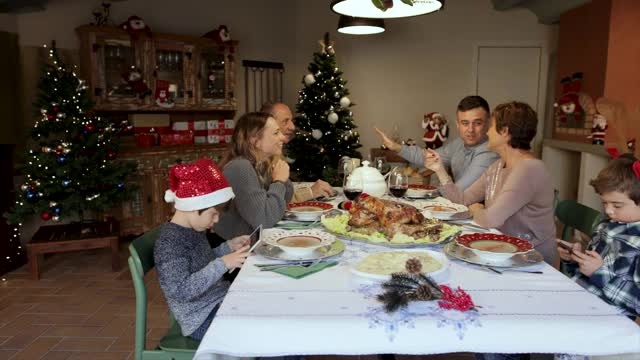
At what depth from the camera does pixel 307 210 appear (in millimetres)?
2211

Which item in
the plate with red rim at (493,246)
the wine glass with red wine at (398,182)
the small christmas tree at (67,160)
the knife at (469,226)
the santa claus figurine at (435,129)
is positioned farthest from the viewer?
the santa claus figurine at (435,129)

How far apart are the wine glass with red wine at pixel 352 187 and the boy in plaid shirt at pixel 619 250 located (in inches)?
32.8

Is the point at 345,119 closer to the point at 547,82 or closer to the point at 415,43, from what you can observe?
the point at 415,43

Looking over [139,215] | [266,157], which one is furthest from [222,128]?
[266,157]

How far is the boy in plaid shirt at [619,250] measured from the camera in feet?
5.16

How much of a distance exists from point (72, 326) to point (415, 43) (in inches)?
203

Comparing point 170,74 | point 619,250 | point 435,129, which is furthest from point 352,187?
point 435,129

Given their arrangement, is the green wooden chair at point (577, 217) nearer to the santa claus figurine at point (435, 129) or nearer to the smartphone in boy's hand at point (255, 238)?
the smartphone in boy's hand at point (255, 238)

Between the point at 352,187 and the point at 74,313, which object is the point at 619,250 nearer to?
the point at 352,187

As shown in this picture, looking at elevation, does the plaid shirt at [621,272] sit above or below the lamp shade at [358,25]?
below

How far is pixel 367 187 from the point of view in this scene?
2307 mm

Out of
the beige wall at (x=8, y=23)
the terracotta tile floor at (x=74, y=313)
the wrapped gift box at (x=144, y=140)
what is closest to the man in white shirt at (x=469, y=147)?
the terracotta tile floor at (x=74, y=313)

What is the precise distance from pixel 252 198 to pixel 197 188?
410mm

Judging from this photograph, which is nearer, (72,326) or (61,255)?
(72,326)
